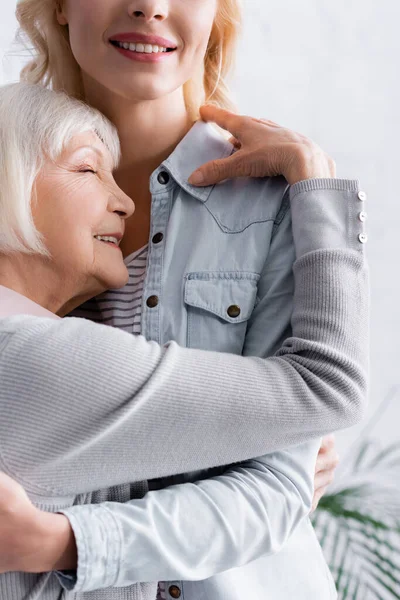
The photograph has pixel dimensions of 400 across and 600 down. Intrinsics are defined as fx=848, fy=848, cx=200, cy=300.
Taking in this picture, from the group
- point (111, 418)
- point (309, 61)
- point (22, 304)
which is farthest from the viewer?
point (309, 61)

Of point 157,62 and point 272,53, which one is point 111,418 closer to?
point 157,62

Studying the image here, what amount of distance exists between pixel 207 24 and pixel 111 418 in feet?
2.65

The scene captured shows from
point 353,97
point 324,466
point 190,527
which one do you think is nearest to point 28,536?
point 190,527

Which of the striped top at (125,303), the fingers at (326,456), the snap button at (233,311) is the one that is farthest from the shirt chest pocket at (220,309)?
the fingers at (326,456)

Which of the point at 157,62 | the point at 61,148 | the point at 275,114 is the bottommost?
the point at 275,114

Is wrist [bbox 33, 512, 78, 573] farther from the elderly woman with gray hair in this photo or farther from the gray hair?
the gray hair

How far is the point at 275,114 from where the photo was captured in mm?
2990

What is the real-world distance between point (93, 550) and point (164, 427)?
193 millimetres

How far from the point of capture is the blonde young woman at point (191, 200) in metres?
1.43

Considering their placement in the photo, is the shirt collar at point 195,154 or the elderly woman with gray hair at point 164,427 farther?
the shirt collar at point 195,154

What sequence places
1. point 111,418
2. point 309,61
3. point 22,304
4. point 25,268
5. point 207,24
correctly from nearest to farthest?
point 111,418, point 22,304, point 25,268, point 207,24, point 309,61

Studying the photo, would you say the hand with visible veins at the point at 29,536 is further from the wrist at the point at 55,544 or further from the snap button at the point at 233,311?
the snap button at the point at 233,311

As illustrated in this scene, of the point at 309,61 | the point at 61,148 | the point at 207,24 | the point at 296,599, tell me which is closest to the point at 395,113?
the point at 309,61

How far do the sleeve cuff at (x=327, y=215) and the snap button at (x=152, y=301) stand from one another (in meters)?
0.27
